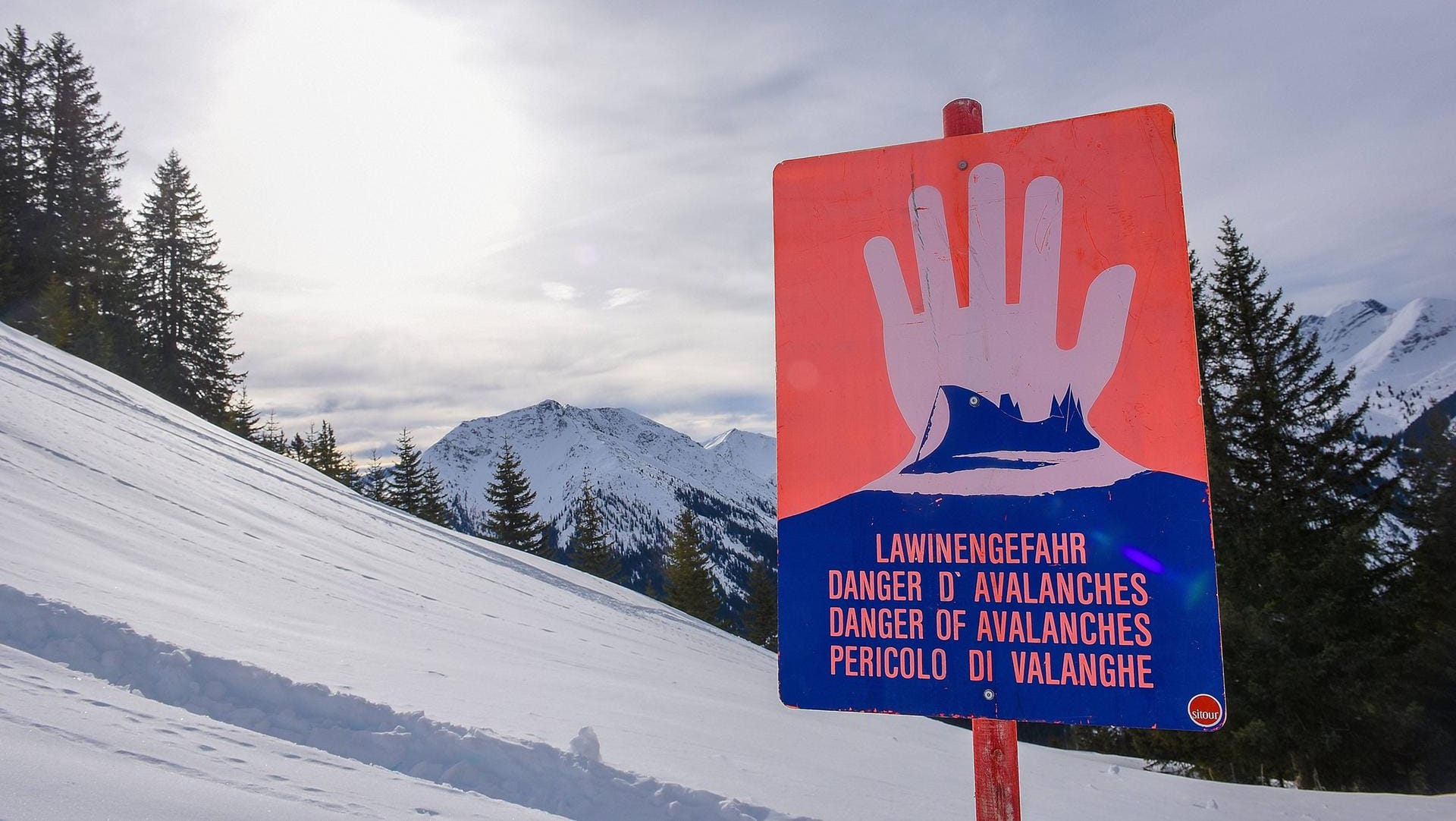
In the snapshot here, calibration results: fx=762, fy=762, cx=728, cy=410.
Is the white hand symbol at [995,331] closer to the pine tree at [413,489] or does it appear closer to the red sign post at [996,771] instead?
the red sign post at [996,771]

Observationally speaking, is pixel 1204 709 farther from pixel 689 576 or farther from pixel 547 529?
pixel 547 529

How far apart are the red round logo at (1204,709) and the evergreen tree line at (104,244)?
41584mm

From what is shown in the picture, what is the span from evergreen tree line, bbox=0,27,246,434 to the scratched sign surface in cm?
4062

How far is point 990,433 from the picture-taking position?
2.36 meters

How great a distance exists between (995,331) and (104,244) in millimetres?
47661

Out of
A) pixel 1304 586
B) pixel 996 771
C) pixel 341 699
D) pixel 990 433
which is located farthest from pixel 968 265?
pixel 1304 586

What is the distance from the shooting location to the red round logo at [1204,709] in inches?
84.0

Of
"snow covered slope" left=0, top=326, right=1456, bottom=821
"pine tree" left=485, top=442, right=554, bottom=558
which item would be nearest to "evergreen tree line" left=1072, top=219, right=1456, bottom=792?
"snow covered slope" left=0, top=326, right=1456, bottom=821

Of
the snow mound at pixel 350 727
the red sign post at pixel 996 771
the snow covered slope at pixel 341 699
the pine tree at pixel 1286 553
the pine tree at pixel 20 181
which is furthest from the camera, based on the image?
the pine tree at pixel 20 181

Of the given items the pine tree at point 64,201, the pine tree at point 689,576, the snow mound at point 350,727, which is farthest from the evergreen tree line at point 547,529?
the snow mound at point 350,727

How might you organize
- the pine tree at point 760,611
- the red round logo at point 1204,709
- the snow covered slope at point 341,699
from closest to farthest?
the red round logo at point 1204,709, the snow covered slope at point 341,699, the pine tree at point 760,611

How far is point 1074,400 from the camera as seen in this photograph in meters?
2.32

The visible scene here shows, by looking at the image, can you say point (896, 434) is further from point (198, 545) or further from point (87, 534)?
point (198, 545)

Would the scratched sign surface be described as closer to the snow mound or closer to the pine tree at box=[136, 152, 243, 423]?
the snow mound
